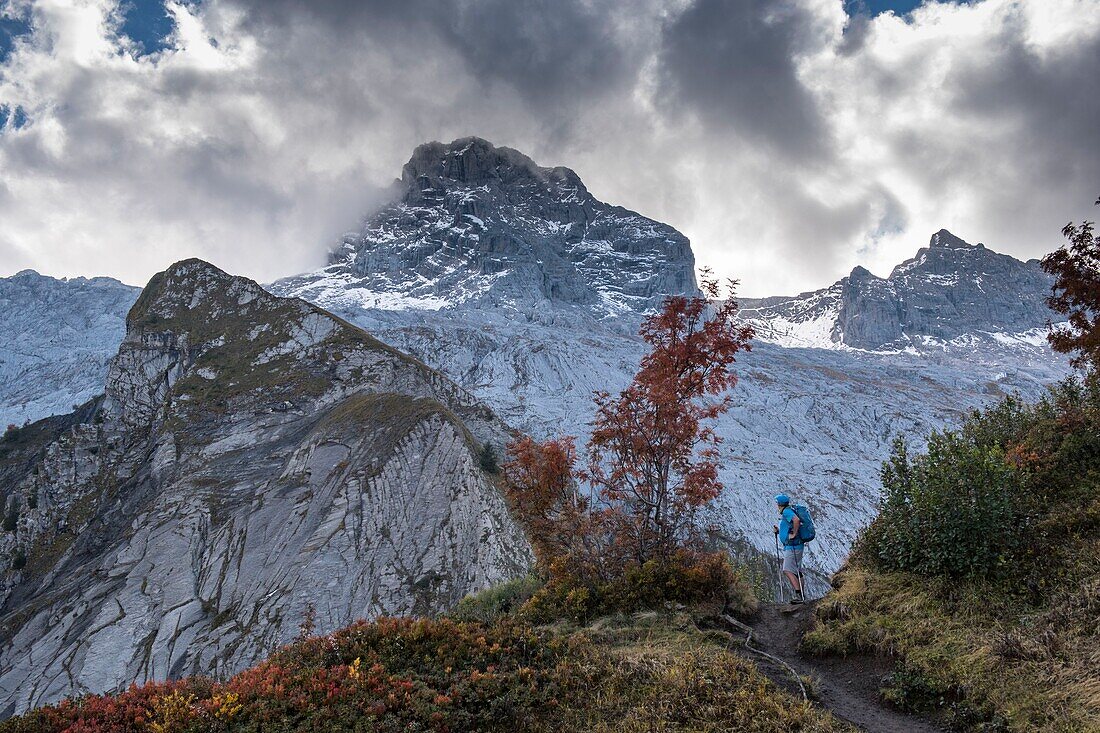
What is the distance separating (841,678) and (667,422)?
19.6 ft

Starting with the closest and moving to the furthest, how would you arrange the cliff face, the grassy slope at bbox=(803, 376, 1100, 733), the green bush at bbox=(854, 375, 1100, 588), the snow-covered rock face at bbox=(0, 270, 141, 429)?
the grassy slope at bbox=(803, 376, 1100, 733), the green bush at bbox=(854, 375, 1100, 588), the cliff face, the snow-covered rock face at bbox=(0, 270, 141, 429)

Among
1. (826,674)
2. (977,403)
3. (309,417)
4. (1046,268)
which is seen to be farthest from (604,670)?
(977,403)

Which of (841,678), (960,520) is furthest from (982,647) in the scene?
(960,520)

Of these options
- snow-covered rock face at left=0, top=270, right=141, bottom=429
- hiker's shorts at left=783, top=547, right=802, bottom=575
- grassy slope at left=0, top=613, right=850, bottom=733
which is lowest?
grassy slope at left=0, top=613, right=850, bottom=733

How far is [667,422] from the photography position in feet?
42.1

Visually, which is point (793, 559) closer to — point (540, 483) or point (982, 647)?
Result: point (982, 647)

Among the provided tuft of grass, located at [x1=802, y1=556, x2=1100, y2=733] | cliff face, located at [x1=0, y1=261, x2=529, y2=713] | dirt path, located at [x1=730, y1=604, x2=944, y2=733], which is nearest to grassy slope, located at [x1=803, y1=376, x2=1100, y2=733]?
tuft of grass, located at [x1=802, y1=556, x2=1100, y2=733]

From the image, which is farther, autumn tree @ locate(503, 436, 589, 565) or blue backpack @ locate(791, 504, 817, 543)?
autumn tree @ locate(503, 436, 589, 565)

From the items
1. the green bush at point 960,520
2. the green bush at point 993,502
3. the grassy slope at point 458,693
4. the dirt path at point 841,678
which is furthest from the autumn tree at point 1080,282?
the grassy slope at point 458,693

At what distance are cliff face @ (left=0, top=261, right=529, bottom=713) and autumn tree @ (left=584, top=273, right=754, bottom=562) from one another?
66.4 ft

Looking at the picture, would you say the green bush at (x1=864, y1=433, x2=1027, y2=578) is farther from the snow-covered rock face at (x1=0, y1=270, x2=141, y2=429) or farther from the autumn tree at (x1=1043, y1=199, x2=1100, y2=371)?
the snow-covered rock face at (x1=0, y1=270, x2=141, y2=429)

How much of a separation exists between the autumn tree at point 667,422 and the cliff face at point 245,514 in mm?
20243

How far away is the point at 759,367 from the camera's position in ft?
476

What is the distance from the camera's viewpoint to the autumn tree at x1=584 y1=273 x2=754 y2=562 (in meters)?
12.8
